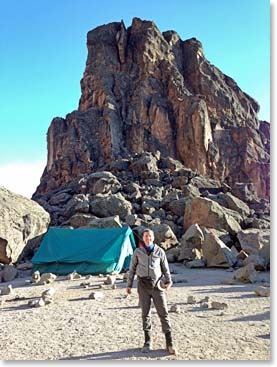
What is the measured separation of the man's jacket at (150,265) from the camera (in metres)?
5.41

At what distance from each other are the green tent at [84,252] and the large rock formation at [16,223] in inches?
62.3

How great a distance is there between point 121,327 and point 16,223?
38.6 ft

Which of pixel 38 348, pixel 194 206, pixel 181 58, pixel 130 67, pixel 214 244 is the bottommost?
pixel 38 348

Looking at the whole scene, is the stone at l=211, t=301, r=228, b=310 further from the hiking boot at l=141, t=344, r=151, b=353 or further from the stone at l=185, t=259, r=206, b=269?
the stone at l=185, t=259, r=206, b=269

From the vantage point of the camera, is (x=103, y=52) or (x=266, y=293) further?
(x=103, y=52)

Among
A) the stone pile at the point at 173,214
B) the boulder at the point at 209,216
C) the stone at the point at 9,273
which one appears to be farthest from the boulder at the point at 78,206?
the stone at the point at 9,273

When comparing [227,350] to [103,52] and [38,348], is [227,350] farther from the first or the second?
[103,52]

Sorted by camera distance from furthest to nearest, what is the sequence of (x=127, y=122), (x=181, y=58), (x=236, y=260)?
(x=181, y=58)
(x=127, y=122)
(x=236, y=260)

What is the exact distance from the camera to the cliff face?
65.4 m

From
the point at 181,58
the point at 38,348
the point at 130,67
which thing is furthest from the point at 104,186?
the point at 181,58

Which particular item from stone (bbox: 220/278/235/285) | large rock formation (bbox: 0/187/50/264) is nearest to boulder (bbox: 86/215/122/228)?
large rock formation (bbox: 0/187/50/264)

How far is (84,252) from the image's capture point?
15344mm

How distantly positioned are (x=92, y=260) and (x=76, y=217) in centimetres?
922

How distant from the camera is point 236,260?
52.8 feet
